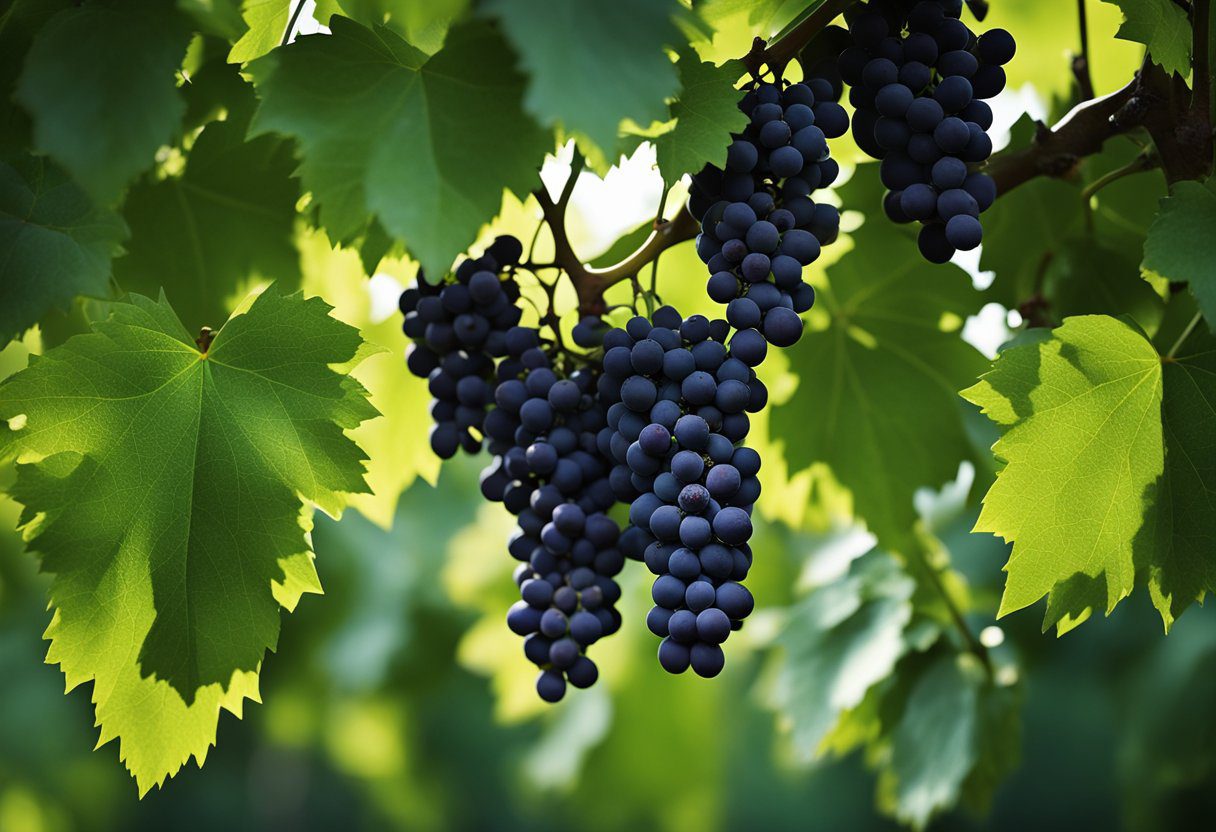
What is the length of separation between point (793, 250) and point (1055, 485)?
24 cm

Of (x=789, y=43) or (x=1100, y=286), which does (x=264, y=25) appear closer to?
(x=789, y=43)

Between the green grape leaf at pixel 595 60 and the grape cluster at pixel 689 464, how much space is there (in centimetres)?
17

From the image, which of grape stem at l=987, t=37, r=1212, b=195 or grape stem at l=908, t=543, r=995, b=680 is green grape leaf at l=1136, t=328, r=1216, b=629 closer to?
grape stem at l=987, t=37, r=1212, b=195

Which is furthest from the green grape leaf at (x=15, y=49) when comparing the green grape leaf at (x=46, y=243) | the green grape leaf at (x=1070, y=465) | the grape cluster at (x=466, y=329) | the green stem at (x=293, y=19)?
the green grape leaf at (x=1070, y=465)

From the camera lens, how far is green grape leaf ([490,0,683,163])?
1.84 feet

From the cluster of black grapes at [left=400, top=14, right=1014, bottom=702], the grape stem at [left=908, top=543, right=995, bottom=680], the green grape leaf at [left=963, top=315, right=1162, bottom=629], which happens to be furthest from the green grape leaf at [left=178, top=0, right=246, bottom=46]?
the grape stem at [left=908, top=543, right=995, bottom=680]

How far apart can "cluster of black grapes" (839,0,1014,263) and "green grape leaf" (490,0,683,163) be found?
0.19 metres

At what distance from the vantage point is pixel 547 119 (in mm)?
553

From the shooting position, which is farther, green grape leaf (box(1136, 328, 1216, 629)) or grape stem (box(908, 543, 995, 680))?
grape stem (box(908, 543, 995, 680))

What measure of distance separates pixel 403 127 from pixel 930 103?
0.34m

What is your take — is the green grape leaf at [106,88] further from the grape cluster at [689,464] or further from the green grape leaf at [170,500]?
the grape cluster at [689,464]

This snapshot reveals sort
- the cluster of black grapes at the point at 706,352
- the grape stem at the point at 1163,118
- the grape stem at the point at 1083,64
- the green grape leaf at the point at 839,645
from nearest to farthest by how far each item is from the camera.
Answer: the cluster of black grapes at the point at 706,352 < the grape stem at the point at 1163,118 < the grape stem at the point at 1083,64 < the green grape leaf at the point at 839,645

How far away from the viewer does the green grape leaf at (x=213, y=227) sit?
994 mm

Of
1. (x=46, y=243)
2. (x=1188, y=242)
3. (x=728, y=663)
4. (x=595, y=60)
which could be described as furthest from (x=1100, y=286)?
(x=728, y=663)
